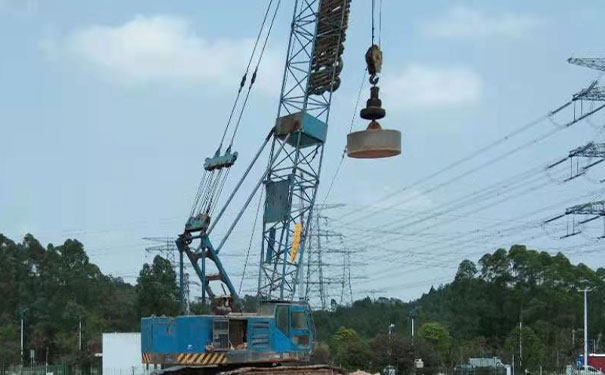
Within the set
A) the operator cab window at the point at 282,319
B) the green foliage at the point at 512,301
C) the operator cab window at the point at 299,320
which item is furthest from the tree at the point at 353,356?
the operator cab window at the point at 282,319

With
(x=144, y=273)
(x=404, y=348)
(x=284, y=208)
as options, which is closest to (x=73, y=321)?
(x=144, y=273)

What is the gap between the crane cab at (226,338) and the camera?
2067 cm

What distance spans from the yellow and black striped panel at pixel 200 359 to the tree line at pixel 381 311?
4208 centimetres

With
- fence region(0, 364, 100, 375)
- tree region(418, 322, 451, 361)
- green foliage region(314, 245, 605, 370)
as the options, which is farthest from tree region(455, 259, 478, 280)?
fence region(0, 364, 100, 375)

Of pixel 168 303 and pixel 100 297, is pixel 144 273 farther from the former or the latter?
pixel 100 297

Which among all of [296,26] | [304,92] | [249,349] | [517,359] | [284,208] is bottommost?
[517,359]

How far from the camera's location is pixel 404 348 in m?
61.3

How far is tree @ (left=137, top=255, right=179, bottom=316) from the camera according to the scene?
3661 inches

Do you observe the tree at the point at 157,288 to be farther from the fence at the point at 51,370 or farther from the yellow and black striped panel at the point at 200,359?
the yellow and black striped panel at the point at 200,359

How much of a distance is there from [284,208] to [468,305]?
210 ft

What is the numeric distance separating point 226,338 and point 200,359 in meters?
0.80

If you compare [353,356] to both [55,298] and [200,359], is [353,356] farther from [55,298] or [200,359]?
[55,298]

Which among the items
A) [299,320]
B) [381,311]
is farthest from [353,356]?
[381,311]

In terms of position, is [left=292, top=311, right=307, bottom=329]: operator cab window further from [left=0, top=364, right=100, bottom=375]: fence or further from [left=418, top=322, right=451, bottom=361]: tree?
[left=418, top=322, right=451, bottom=361]: tree
